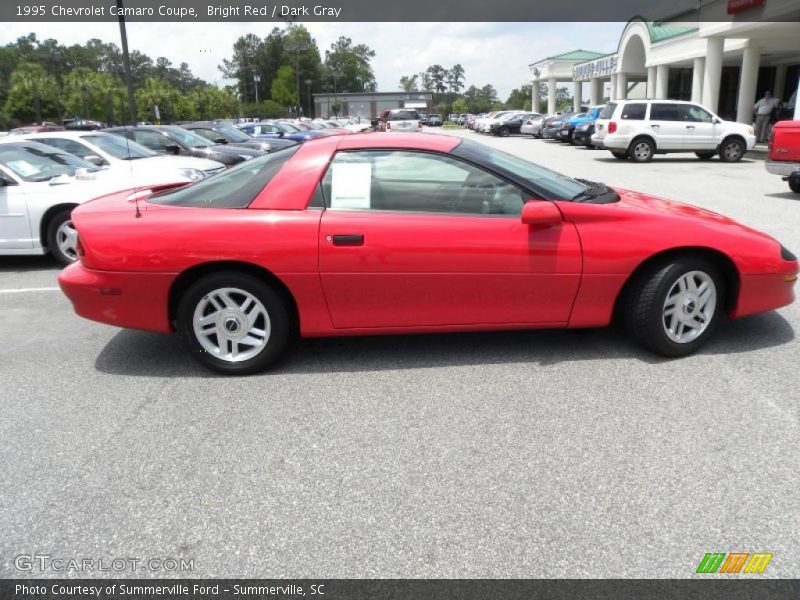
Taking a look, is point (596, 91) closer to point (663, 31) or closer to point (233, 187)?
point (663, 31)

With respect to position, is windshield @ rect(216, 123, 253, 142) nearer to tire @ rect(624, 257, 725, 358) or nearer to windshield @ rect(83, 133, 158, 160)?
windshield @ rect(83, 133, 158, 160)

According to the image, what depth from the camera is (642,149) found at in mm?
19734

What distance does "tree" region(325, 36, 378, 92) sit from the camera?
457ft

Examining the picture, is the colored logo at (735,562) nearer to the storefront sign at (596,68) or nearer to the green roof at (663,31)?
the green roof at (663,31)

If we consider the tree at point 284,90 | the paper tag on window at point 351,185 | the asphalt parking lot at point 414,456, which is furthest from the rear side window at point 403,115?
the tree at point 284,90

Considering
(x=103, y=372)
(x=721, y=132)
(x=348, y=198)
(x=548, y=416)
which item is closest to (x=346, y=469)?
(x=548, y=416)

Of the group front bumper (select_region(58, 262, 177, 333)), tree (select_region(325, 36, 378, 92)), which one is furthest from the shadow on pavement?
tree (select_region(325, 36, 378, 92))

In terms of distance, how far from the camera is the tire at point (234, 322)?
3879 millimetres

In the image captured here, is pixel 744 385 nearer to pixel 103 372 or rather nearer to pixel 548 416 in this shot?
pixel 548 416

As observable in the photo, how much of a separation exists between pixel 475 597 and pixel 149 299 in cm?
270

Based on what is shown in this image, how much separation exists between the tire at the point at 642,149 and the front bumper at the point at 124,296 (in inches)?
728

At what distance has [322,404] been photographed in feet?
11.8
